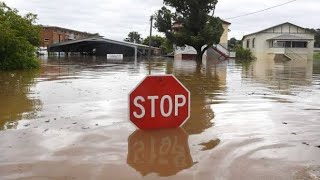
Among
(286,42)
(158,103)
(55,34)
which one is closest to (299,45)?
(286,42)

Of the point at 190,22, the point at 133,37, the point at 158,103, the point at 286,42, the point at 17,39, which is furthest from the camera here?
the point at 133,37

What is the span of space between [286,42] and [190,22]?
23451mm

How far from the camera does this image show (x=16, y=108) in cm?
926

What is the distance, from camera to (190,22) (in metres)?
47.9

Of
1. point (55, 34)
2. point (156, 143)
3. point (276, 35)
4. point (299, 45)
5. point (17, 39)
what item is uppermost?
point (55, 34)

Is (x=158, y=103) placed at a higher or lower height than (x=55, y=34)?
lower

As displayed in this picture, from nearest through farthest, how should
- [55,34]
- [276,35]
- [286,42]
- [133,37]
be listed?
1. [286,42]
2. [276,35]
3. [55,34]
4. [133,37]

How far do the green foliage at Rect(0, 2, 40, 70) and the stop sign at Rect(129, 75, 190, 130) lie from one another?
17140 millimetres

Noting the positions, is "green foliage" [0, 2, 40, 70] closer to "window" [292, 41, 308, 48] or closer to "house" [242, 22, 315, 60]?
"house" [242, 22, 315, 60]

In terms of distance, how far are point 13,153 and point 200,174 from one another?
2.51 m

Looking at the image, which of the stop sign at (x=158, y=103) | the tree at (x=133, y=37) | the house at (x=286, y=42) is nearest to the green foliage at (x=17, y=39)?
the stop sign at (x=158, y=103)

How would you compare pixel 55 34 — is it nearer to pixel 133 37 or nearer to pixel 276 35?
pixel 133 37

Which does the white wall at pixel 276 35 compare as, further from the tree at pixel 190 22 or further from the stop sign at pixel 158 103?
the stop sign at pixel 158 103

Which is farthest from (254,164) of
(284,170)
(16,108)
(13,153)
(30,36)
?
(30,36)
